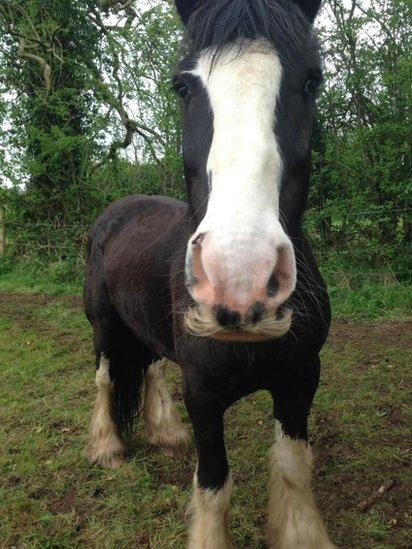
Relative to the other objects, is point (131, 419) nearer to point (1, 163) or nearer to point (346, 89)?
point (346, 89)

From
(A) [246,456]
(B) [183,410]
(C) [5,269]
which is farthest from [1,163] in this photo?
(A) [246,456]

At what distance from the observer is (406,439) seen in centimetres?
335

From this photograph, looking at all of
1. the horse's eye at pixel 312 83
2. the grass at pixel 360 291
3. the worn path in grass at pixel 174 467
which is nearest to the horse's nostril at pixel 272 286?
the horse's eye at pixel 312 83

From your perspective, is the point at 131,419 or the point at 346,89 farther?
the point at 346,89

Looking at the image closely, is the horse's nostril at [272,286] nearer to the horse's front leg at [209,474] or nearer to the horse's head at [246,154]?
the horse's head at [246,154]

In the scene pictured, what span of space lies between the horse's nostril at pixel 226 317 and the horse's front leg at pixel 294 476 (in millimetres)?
1064

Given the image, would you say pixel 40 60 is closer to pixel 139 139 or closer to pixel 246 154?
pixel 139 139

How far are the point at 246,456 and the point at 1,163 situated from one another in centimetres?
954

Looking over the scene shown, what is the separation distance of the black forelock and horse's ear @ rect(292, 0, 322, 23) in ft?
0.80

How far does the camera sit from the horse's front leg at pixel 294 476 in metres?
2.29

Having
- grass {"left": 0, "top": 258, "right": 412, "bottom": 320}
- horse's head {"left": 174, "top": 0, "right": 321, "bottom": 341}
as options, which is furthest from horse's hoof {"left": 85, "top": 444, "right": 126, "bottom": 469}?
grass {"left": 0, "top": 258, "right": 412, "bottom": 320}

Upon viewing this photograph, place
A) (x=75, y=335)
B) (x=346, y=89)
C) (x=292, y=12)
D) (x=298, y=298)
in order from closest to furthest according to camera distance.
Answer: (x=292, y=12) < (x=298, y=298) < (x=75, y=335) < (x=346, y=89)

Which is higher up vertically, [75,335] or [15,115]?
[15,115]

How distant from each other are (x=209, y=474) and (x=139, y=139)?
951 cm
